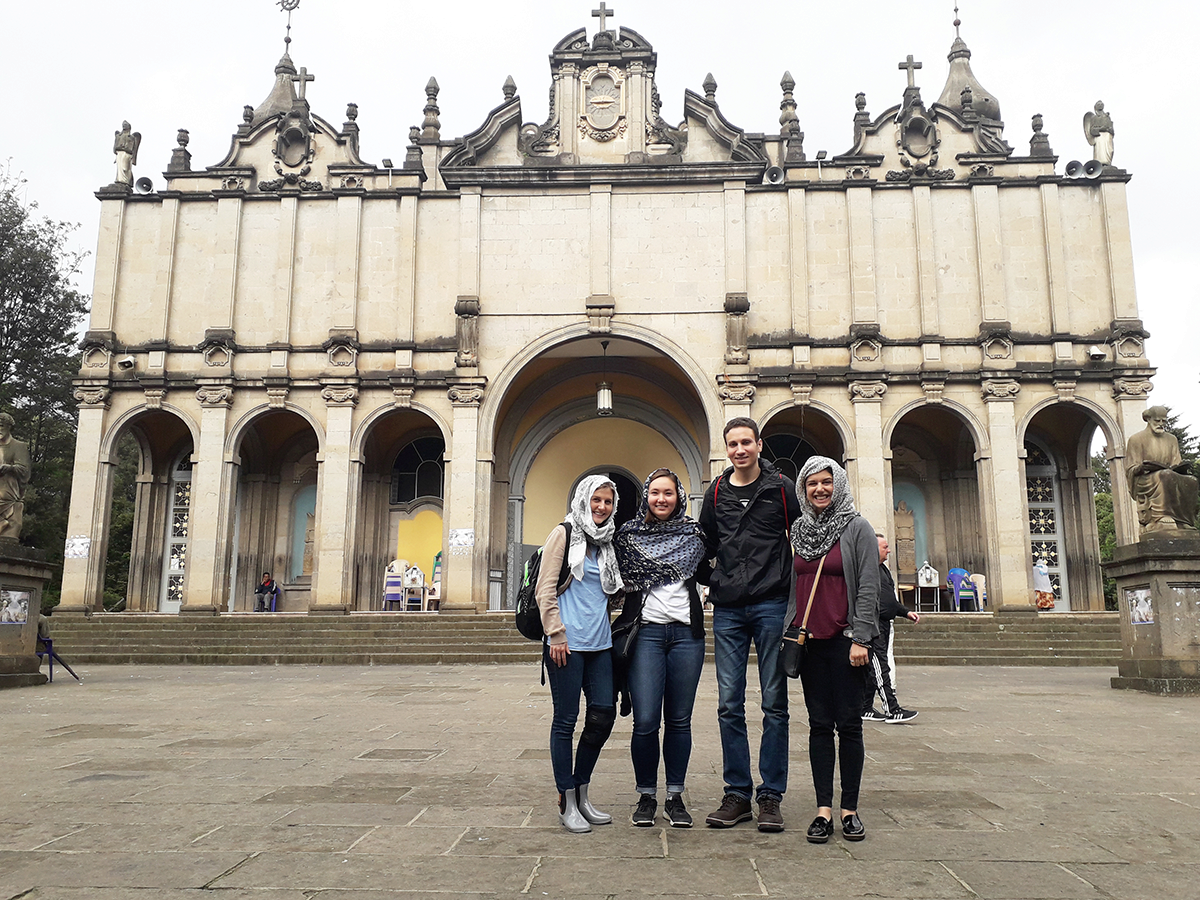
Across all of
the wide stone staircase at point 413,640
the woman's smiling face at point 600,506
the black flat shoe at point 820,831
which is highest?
the woman's smiling face at point 600,506

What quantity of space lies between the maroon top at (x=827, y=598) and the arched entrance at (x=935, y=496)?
63.8 feet

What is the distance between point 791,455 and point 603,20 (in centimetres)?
1209

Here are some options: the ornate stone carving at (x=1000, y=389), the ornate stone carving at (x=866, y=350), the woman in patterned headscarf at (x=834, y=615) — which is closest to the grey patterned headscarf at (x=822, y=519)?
the woman in patterned headscarf at (x=834, y=615)

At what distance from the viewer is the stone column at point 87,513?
21.1 m

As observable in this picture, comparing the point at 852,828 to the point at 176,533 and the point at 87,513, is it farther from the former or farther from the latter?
the point at 176,533

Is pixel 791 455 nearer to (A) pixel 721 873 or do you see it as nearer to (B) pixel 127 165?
(B) pixel 127 165

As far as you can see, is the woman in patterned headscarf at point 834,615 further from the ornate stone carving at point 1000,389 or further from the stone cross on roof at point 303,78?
the stone cross on roof at point 303,78

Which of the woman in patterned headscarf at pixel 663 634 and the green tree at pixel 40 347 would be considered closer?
the woman in patterned headscarf at pixel 663 634

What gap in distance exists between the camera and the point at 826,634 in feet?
14.6

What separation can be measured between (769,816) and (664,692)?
0.75 m

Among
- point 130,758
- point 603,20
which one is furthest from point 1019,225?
point 130,758

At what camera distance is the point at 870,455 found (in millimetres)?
21312

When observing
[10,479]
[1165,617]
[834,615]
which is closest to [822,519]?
[834,615]

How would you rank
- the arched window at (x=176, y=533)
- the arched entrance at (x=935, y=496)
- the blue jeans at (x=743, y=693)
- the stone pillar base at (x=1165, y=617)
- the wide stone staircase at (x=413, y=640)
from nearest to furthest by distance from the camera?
the blue jeans at (x=743, y=693), the stone pillar base at (x=1165, y=617), the wide stone staircase at (x=413, y=640), the arched entrance at (x=935, y=496), the arched window at (x=176, y=533)
